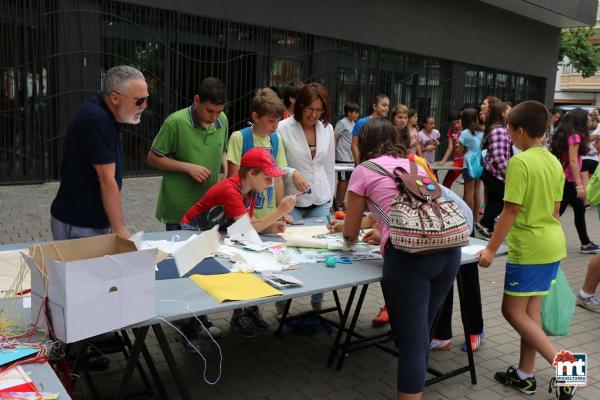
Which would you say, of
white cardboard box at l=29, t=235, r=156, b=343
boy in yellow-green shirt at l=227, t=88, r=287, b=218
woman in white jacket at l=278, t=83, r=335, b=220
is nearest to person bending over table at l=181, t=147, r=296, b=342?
boy in yellow-green shirt at l=227, t=88, r=287, b=218

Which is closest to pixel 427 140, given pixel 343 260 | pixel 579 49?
pixel 343 260

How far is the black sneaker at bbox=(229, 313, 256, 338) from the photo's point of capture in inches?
158

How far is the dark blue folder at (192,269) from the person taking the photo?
2.75 m

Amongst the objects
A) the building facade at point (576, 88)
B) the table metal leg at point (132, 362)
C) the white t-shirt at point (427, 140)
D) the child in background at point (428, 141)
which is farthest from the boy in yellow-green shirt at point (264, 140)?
the building facade at point (576, 88)

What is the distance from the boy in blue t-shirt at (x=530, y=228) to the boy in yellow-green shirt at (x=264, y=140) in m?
1.42

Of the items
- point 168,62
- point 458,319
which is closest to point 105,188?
point 458,319

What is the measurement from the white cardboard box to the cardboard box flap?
2.5 inches

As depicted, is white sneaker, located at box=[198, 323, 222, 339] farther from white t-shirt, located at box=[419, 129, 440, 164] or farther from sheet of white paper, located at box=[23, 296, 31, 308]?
white t-shirt, located at box=[419, 129, 440, 164]

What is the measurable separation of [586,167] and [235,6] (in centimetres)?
681

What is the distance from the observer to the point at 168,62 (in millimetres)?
10047

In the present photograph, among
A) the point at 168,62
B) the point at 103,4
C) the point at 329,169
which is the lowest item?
the point at 329,169

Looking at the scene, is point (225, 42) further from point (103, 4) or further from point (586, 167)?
point (586, 167)

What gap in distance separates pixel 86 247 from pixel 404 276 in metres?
1.40
